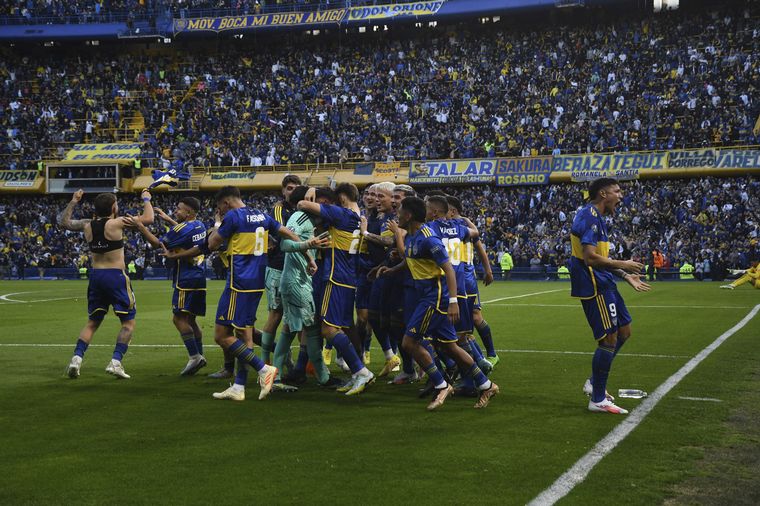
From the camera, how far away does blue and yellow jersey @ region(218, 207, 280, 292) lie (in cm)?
915

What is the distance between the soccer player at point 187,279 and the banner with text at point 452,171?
35661mm

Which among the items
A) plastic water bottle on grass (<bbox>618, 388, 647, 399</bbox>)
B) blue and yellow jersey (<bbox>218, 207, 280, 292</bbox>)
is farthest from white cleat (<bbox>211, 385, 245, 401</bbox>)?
plastic water bottle on grass (<bbox>618, 388, 647, 399</bbox>)

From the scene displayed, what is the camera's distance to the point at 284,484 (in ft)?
18.9

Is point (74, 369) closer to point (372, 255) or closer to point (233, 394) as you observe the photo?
point (233, 394)

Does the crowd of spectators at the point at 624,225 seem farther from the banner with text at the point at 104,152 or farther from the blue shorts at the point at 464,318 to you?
the blue shorts at the point at 464,318

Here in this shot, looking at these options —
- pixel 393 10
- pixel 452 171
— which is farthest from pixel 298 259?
pixel 393 10

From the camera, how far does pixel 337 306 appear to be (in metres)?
9.29

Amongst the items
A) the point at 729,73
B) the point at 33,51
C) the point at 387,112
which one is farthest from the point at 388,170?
the point at 33,51

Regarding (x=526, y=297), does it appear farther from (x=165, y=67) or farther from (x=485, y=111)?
(x=165, y=67)

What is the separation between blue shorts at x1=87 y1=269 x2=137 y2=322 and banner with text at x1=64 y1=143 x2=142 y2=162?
142 feet

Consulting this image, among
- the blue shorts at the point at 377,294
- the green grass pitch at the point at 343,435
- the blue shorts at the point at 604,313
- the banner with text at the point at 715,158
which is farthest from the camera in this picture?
the banner with text at the point at 715,158

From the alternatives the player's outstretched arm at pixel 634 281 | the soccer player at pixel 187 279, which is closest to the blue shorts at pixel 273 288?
the soccer player at pixel 187 279

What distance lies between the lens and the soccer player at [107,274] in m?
10.7

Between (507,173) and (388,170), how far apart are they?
677 cm
